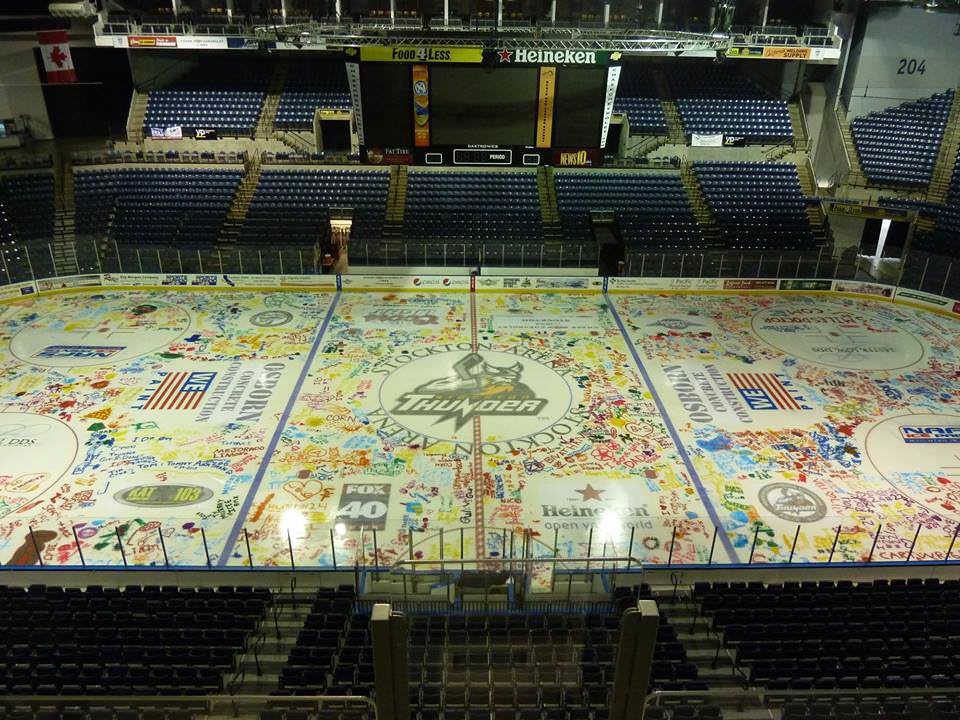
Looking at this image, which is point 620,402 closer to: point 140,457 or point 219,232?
point 140,457

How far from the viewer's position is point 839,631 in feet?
33.4

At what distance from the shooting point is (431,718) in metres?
7.25

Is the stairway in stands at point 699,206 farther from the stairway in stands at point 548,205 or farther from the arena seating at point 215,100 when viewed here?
the arena seating at point 215,100

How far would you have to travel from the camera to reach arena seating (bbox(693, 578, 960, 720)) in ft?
30.6

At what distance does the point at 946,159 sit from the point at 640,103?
12.9 metres

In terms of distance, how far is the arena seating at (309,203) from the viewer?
1088 inches

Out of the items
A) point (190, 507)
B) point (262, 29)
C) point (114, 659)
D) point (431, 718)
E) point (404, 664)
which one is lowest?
point (190, 507)

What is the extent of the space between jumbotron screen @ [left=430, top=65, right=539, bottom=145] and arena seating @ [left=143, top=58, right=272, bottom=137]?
49.2 ft

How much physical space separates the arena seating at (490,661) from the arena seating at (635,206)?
18.4 m

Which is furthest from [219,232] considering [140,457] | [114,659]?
[114,659]

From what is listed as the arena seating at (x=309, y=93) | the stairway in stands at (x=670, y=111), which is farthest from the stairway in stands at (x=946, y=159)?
the arena seating at (x=309, y=93)

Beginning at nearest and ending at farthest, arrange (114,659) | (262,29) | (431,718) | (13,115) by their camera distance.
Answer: (431,718)
(114,659)
(262,29)
(13,115)

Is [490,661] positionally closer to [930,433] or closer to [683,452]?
[683,452]

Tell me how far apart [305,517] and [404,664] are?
938 cm
